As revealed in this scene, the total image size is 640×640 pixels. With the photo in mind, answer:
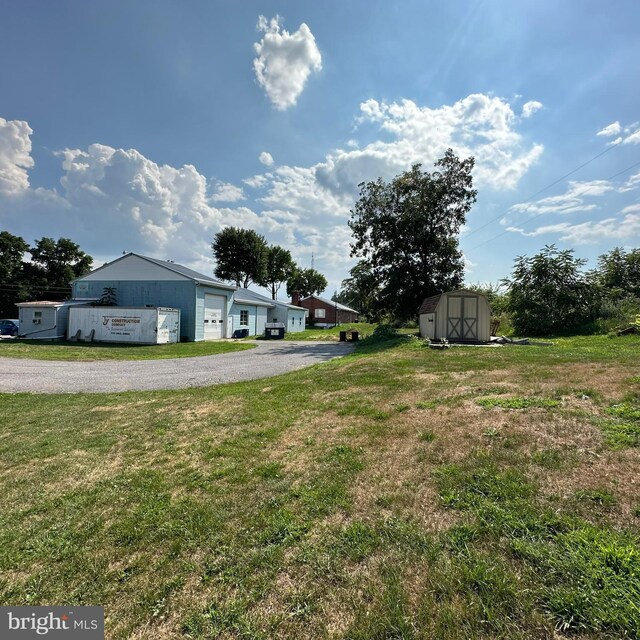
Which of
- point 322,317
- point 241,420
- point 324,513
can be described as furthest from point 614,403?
point 322,317

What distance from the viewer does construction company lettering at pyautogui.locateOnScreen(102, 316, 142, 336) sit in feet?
67.6

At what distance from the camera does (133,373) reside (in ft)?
36.5

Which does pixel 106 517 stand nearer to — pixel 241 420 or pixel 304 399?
pixel 241 420

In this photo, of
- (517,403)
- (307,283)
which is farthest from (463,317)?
(307,283)

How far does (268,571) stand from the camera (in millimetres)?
2350

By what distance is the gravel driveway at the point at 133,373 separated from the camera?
9.18 meters

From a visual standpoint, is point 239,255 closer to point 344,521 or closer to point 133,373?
point 133,373

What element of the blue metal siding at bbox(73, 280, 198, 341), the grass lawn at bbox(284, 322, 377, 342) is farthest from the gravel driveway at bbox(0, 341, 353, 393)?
the grass lawn at bbox(284, 322, 377, 342)

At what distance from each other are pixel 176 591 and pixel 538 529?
106 inches

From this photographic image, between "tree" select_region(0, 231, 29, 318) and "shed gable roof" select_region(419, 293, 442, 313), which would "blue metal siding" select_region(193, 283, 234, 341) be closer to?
"shed gable roof" select_region(419, 293, 442, 313)

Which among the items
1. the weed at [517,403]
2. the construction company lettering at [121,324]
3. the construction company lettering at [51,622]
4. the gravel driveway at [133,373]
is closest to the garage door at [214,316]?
the construction company lettering at [121,324]

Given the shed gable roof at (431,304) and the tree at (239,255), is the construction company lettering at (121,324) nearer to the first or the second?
the shed gable roof at (431,304)

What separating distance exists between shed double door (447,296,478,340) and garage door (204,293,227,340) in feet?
56.2

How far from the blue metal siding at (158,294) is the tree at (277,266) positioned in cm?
2999
